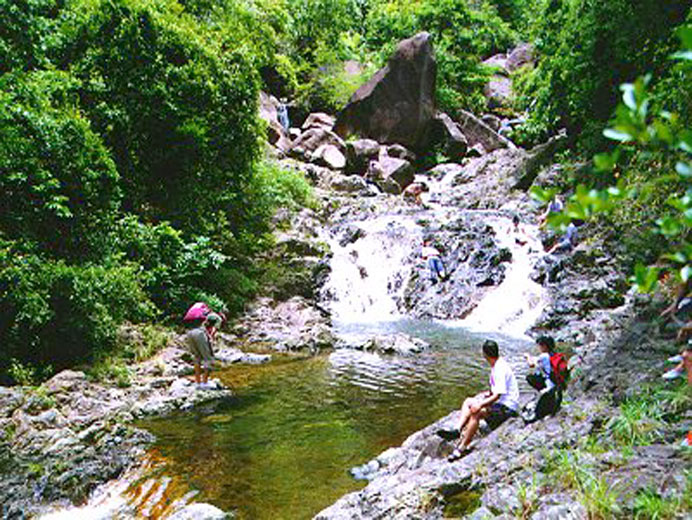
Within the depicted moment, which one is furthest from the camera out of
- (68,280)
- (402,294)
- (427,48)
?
(427,48)

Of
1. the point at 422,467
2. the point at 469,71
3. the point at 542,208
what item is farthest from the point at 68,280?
the point at 469,71

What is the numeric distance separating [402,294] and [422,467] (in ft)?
42.6

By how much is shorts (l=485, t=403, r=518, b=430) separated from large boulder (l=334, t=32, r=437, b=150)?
28.2 metres

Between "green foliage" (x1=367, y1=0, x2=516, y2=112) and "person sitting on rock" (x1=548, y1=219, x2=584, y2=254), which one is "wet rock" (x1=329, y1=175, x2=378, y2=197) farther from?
"green foliage" (x1=367, y1=0, x2=516, y2=112)

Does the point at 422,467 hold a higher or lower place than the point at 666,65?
lower

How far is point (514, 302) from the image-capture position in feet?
50.6

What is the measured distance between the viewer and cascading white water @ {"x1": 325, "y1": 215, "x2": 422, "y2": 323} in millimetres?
17641

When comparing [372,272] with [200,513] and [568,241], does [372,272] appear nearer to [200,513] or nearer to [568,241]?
[568,241]

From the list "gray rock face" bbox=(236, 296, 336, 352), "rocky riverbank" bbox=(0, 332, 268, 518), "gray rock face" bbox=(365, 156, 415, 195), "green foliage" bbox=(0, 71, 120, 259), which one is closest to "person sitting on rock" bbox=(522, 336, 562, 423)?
"rocky riverbank" bbox=(0, 332, 268, 518)

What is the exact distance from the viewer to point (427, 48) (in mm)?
32281

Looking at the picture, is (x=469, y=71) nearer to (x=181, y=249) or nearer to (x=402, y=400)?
(x=181, y=249)

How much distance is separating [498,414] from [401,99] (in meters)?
29.2

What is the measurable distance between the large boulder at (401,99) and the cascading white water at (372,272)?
13342 mm

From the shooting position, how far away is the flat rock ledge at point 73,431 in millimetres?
5598
